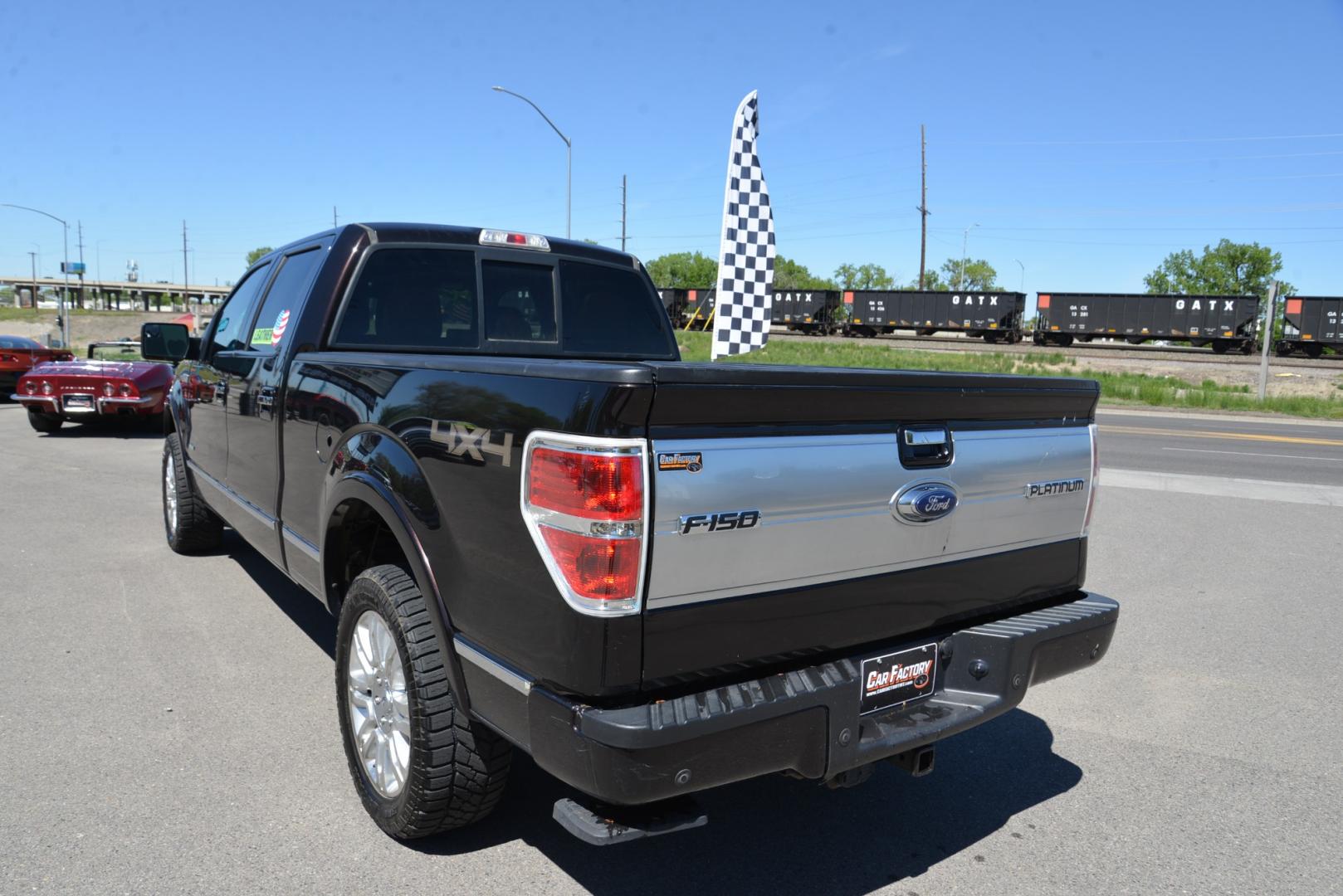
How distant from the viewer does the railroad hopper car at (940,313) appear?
43531 mm

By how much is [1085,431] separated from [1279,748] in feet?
5.81

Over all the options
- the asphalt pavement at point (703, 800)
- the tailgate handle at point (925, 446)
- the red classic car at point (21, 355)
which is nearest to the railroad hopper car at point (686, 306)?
the red classic car at point (21, 355)

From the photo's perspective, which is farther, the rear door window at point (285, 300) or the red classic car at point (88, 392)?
the red classic car at point (88, 392)

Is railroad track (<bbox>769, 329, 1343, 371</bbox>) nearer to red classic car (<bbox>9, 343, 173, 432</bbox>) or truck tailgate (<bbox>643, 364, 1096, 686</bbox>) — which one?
red classic car (<bbox>9, 343, 173, 432</bbox>)

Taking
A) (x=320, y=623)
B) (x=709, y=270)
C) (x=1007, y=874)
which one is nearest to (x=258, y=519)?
(x=320, y=623)

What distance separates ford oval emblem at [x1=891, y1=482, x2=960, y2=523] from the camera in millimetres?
2543

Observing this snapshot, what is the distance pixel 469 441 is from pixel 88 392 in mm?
12618

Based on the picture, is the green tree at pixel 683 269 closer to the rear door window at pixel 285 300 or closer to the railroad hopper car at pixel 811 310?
the railroad hopper car at pixel 811 310

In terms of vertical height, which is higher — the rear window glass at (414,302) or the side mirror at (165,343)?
the rear window glass at (414,302)

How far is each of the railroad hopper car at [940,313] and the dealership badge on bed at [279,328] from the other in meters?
42.9

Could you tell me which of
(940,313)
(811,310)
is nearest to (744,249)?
(940,313)

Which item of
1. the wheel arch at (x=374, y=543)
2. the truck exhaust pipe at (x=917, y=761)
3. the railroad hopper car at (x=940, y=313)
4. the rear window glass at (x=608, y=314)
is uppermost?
the railroad hopper car at (x=940, y=313)

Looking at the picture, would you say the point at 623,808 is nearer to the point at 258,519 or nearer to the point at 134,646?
the point at 258,519

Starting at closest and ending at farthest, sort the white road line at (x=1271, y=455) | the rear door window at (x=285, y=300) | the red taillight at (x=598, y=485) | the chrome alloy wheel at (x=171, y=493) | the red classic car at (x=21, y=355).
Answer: the red taillight at (x=598, y=485) < the rear door window at (x=285, y=300) < the chrome alloy wheel at (x=171, y=493) < the white road line at (x=1271, y=455) < the red classic car at (x=21, y=355)
